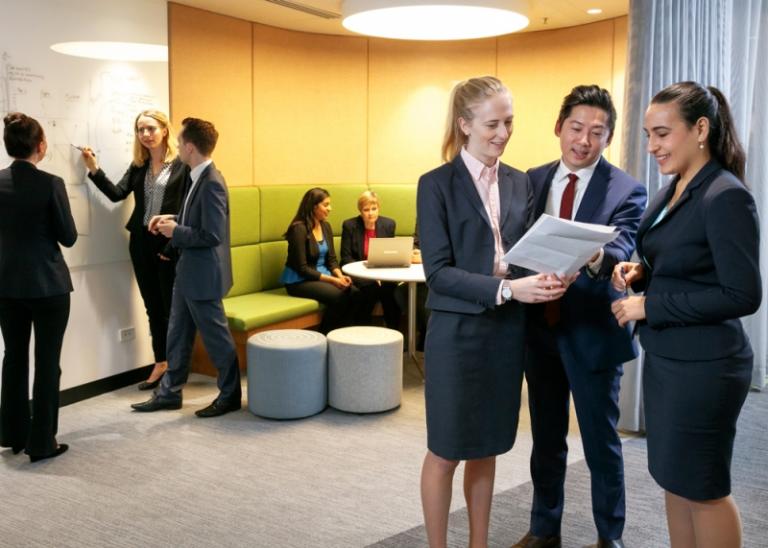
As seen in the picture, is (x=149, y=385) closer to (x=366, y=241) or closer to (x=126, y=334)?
(x=126, y=334)

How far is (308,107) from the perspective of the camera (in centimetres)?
682

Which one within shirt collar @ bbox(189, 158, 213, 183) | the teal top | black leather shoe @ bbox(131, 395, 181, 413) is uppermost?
shirt collar @ bbox(189, 158, 213, 183)

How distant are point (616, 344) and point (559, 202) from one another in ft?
1.70

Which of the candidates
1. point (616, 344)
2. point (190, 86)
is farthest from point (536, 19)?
point (616, 344)

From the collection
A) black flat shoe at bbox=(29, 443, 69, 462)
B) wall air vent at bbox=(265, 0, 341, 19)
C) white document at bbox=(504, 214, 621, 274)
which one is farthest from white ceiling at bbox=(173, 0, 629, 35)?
white document at bbox=(504, 214, 621, 274)

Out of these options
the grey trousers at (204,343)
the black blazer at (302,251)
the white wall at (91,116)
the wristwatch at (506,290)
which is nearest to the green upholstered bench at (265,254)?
the black blazer at (302,251)

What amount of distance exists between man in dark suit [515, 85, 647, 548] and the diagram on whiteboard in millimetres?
3119

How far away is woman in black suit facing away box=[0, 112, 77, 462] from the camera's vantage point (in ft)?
12.4

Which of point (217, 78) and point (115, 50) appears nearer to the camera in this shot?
point (115, 50)

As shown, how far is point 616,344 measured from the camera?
2.72 m

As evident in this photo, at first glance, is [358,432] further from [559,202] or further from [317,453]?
[559,202]

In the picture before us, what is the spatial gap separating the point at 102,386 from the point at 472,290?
11.7 feet

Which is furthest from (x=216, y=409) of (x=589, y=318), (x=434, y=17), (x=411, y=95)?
(x=411, y=95)

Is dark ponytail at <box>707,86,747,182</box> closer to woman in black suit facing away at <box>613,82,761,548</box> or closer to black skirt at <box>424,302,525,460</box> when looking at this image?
woman in black suit facing away at <box>613,82,761,548</box>
